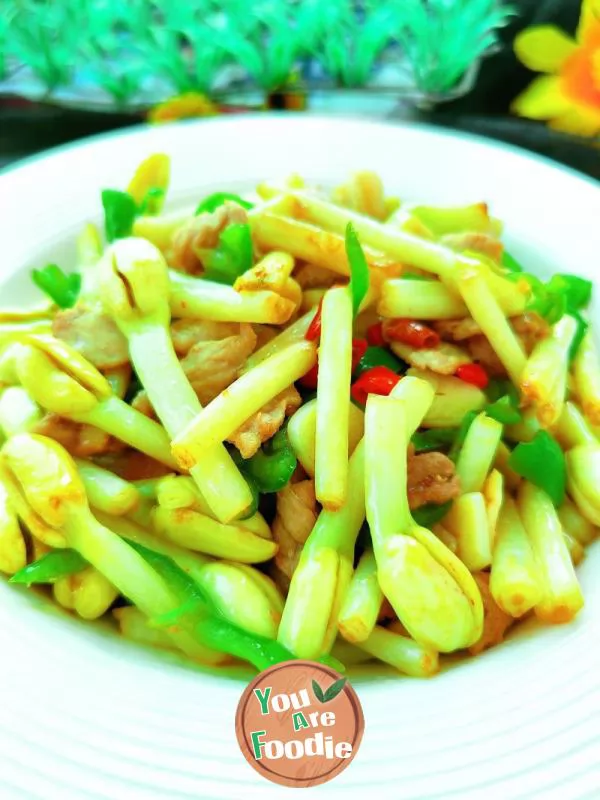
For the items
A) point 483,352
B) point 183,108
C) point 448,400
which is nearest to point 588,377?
point 483,352

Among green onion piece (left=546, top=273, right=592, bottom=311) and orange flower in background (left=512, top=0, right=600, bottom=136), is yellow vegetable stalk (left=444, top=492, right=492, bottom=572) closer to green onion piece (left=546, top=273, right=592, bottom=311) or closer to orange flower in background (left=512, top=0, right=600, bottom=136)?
green onion piece (left=546, top=273, right=592, bottom=311)

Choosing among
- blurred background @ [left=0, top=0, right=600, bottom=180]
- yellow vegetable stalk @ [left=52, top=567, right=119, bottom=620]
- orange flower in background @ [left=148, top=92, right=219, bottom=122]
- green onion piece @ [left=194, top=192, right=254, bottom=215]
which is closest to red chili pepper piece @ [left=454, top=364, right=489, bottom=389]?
green onion piece @ [left=194, top=192, right=254, bottom=215]

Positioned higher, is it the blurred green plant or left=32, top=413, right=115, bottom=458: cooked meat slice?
the blurred green plant

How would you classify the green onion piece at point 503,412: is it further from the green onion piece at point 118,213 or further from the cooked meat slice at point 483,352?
the green onion piece at point 118,213

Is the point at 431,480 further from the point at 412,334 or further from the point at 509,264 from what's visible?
the point at 509,264

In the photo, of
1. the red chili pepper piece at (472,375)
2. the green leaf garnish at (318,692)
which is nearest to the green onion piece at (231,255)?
the red chili pepper piece at (472,375)

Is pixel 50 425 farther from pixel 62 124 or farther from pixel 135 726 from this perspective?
pixel 62 124

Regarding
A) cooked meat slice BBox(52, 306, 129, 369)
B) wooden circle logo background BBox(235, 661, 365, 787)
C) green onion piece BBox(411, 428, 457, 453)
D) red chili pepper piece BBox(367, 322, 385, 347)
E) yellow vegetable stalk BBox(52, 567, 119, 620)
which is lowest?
yellow vegetable stalk BBox(52, 567, 119, 620)
